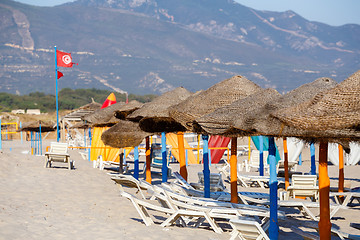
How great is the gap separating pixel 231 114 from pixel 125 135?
483 centimetres

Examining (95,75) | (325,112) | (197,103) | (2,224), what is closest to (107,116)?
(197,103)

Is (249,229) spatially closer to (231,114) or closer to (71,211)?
(231,114)

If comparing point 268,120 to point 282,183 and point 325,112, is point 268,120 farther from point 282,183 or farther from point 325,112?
point 282,183

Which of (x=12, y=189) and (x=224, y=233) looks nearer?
(x=224, y=233)

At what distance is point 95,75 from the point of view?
195250mm

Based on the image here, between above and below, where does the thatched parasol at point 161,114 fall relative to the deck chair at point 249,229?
above

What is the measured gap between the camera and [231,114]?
5.89 m

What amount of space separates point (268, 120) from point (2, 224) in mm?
3387

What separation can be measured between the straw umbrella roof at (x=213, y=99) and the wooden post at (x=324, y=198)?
97.7 inches

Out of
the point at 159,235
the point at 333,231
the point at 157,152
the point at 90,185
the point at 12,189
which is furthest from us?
the point at 157,152

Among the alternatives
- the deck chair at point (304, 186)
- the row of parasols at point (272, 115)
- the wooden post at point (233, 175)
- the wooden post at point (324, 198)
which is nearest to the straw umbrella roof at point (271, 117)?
the row of parasols at point (272, 115)

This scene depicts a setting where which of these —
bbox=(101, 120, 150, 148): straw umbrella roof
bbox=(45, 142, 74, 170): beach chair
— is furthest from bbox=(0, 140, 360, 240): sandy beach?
bbox=(101, 120, 150, 148): straw umbrella roof

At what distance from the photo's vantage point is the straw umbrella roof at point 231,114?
5770 mm

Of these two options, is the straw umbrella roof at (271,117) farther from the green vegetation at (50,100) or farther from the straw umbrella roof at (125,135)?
the green vegetation at (50,100)
